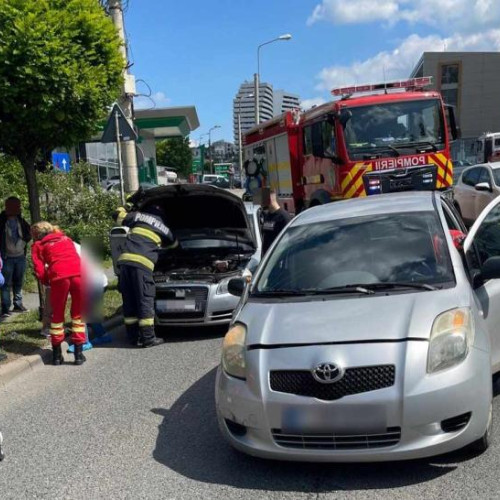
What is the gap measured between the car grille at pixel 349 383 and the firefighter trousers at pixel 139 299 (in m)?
4.02

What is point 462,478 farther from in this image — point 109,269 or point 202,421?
point 109,269

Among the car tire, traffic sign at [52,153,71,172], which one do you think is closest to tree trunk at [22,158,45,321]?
the car tire

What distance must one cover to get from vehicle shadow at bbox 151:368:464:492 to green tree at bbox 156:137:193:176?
277 feet

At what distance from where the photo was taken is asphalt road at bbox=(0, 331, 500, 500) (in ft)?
12.2

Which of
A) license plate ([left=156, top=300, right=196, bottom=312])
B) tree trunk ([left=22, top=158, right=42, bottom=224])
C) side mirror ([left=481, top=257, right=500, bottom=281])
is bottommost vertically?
license plate ([left=156, top=300, right=196, bottom=312])

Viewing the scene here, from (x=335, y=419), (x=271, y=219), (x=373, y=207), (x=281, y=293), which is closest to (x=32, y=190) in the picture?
(x=271, y=219)

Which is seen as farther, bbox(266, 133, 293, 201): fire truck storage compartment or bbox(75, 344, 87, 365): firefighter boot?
bbox(266, 133, 293, 201): fire truck storage compartment

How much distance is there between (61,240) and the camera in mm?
6758

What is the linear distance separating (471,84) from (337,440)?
8492cm

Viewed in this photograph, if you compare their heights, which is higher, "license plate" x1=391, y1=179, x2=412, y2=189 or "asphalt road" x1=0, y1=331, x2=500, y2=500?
"license plate" x1=391, y1=179, x2=412, y2=189

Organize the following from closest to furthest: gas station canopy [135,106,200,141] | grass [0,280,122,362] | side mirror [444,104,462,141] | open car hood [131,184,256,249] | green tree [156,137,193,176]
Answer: grass [0,280,122,362] < open car hood [131,184,256,249] < side mirror [444,104,462,141] < gas station canopy [135,106,200,141] < green tree [156,137,193,176]

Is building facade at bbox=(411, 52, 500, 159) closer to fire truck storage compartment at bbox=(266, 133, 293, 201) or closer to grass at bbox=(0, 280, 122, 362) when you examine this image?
fire truck storage compartment at bbox=(266, 133, 293, 201)

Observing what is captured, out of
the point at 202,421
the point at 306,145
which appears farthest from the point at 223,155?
the point at 202,421

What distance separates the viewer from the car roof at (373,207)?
5.26 m
